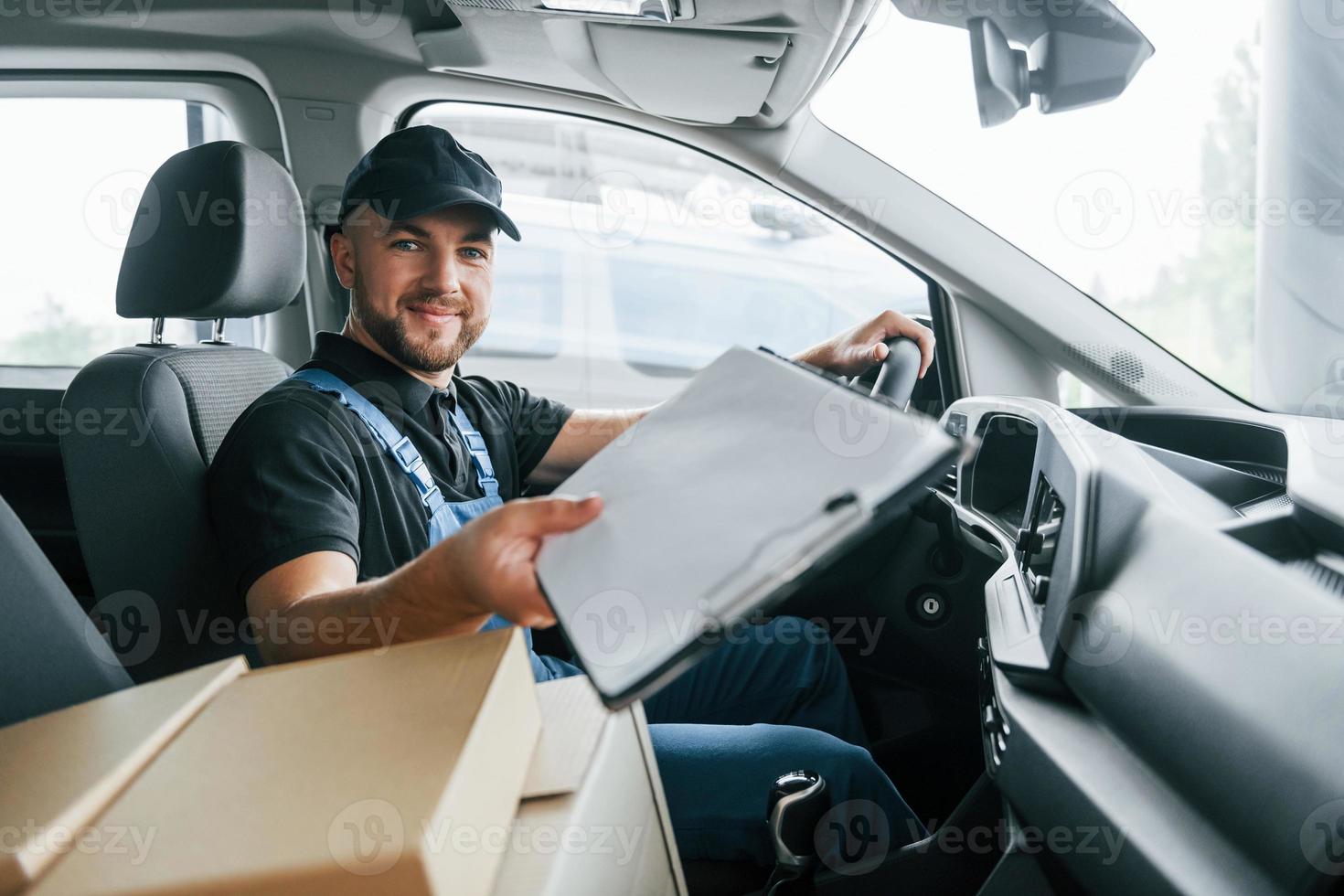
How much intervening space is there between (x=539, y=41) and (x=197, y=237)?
770 millimetres

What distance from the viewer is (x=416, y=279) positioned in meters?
1.63

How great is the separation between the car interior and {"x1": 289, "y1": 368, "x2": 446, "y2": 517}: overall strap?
0.59 feet

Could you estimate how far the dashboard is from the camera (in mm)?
705

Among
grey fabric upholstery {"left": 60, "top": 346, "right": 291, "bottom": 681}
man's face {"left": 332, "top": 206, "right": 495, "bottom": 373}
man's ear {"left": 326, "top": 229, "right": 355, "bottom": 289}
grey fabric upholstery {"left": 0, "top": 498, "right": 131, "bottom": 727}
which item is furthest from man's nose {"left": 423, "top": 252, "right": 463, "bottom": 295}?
grey fabric upholstery {"left": 0, "top": 498, "right": 131, "bottom": 727}

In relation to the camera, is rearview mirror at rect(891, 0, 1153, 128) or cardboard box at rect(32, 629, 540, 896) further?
rearview mirror at rect(891, 0, 1153, 128)

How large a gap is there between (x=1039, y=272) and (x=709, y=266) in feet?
4.70

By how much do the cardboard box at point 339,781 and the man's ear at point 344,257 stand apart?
0.96 meters

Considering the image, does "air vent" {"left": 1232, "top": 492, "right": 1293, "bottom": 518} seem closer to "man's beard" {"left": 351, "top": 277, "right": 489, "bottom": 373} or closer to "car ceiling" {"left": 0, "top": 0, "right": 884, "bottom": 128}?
"car ceiling" {"left": 0, "top": 0, "right": 884, "bottom": 128}

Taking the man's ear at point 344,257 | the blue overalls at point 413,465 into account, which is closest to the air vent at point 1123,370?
the blue overalls at point 413,465

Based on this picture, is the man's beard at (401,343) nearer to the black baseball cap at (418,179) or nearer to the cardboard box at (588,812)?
the black baseball cap at (418,179)

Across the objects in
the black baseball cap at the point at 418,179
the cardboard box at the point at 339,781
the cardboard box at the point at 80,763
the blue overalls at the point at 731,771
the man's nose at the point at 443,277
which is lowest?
the blue overalls at the point at 731,771

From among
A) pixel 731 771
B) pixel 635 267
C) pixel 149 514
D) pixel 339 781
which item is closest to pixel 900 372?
pixel 731 771

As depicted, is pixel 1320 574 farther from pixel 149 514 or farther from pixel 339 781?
A: pixel 149 514

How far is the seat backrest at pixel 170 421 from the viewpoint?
1324 millimetres
